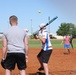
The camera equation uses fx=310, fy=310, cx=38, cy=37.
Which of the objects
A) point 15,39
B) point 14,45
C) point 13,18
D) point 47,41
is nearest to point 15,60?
point 14,45

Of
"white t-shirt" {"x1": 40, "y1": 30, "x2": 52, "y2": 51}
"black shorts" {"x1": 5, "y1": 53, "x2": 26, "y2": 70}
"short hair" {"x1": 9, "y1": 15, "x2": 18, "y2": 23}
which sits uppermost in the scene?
"short hair" {"x1": 9, "y1": 15, "x2": 18, "y2": 23}

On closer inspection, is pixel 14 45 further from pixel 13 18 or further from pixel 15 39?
pixel 13 18

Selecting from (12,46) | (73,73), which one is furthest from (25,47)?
(73,73)

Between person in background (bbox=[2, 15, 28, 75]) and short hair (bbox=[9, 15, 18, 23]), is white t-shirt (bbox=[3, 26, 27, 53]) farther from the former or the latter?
short hair (bbox=[9, 15, 18, 23])

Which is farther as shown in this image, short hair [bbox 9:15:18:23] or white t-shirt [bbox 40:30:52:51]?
white t-shirt [bbox 40:30:52:51]

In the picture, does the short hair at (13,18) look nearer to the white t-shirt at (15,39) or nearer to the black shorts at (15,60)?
the white t-shirt at (15,39)

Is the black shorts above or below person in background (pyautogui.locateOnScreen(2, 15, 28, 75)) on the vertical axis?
below

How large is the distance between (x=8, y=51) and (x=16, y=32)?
496 mm

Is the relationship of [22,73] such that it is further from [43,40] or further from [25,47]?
[43,40]

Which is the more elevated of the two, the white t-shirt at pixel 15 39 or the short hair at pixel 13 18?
the short hair at pixel 13 18

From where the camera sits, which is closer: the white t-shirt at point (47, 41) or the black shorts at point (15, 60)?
the black shorts at point (15, 60)

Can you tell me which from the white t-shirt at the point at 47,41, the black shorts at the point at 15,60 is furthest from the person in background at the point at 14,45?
the white t-shirt at the point at 47,41

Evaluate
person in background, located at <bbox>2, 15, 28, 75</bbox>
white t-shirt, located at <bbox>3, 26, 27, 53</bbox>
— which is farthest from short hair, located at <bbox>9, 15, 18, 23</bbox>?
white t-shirt, located at <bbox>3, 26, 27, 53</bbox>

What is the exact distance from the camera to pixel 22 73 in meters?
7.34
